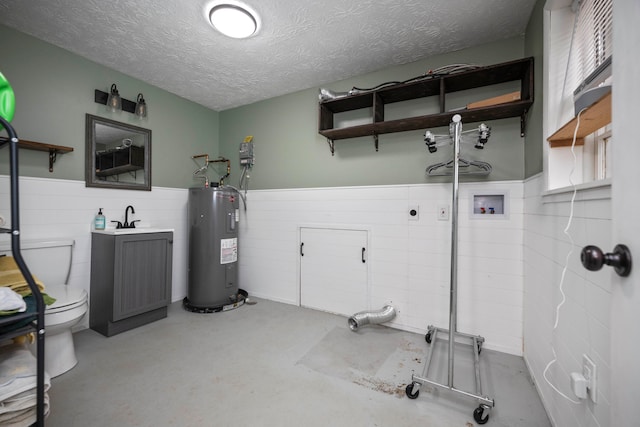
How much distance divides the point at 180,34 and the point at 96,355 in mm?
2508

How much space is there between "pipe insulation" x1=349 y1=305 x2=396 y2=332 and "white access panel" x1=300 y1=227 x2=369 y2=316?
233 mm

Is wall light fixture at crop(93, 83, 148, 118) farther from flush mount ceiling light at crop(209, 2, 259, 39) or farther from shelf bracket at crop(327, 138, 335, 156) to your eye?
shelf bracket at crop(327, 138, 335, 156)

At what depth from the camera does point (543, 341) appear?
1.52m

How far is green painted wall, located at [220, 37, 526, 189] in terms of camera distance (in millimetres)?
2107

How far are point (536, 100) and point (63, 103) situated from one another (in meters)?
3.67

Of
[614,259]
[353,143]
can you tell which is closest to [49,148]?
[353,143]

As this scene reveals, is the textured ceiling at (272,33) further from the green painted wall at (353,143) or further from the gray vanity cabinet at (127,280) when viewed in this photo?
the gray vanity cabinet at (127,280)

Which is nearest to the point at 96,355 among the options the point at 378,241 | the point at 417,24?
the point at 378,241

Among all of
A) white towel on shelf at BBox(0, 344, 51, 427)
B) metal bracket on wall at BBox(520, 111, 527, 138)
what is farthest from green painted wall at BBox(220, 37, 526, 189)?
white towel on shelf at BBox(0, 344, 51, 427)

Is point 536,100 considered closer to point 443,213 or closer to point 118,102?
point 443,213

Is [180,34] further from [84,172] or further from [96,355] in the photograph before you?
[96,355]

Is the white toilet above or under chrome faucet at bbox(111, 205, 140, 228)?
under

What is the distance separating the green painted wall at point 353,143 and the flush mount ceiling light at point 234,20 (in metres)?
1.13

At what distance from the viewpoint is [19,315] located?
108 cm
